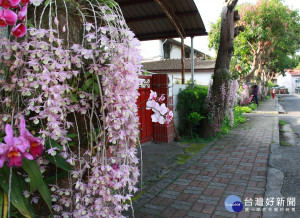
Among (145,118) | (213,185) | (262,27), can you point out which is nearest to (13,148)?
(213,185)

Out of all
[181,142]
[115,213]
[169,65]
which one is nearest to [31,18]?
[115,213]

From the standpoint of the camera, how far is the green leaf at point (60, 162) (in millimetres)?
1563

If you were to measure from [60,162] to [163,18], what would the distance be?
6.69m

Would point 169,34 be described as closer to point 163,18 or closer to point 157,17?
point 163,18

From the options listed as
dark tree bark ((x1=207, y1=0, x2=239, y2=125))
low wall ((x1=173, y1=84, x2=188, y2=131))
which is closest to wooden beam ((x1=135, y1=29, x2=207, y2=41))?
dark tree bark ((x1=207, y1=0, x2=239, y2=125))

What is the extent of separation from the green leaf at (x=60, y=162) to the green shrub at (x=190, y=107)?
234 inches

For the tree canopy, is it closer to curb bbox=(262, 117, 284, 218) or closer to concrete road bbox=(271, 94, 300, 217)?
concrete road bbox=(271, 94, 300, 217)

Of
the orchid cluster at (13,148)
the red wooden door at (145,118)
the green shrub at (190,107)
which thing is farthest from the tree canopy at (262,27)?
the orchid cluster at (13,148)

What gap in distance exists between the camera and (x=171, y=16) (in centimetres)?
712

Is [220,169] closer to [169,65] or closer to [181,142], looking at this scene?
[181,142]

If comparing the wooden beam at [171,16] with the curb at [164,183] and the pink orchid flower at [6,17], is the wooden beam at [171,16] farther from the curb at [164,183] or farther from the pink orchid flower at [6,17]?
the pink orchid flower at [6,17]

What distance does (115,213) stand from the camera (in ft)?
5.77

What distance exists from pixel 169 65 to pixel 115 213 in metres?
23.4

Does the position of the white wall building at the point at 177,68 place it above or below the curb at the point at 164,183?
above
